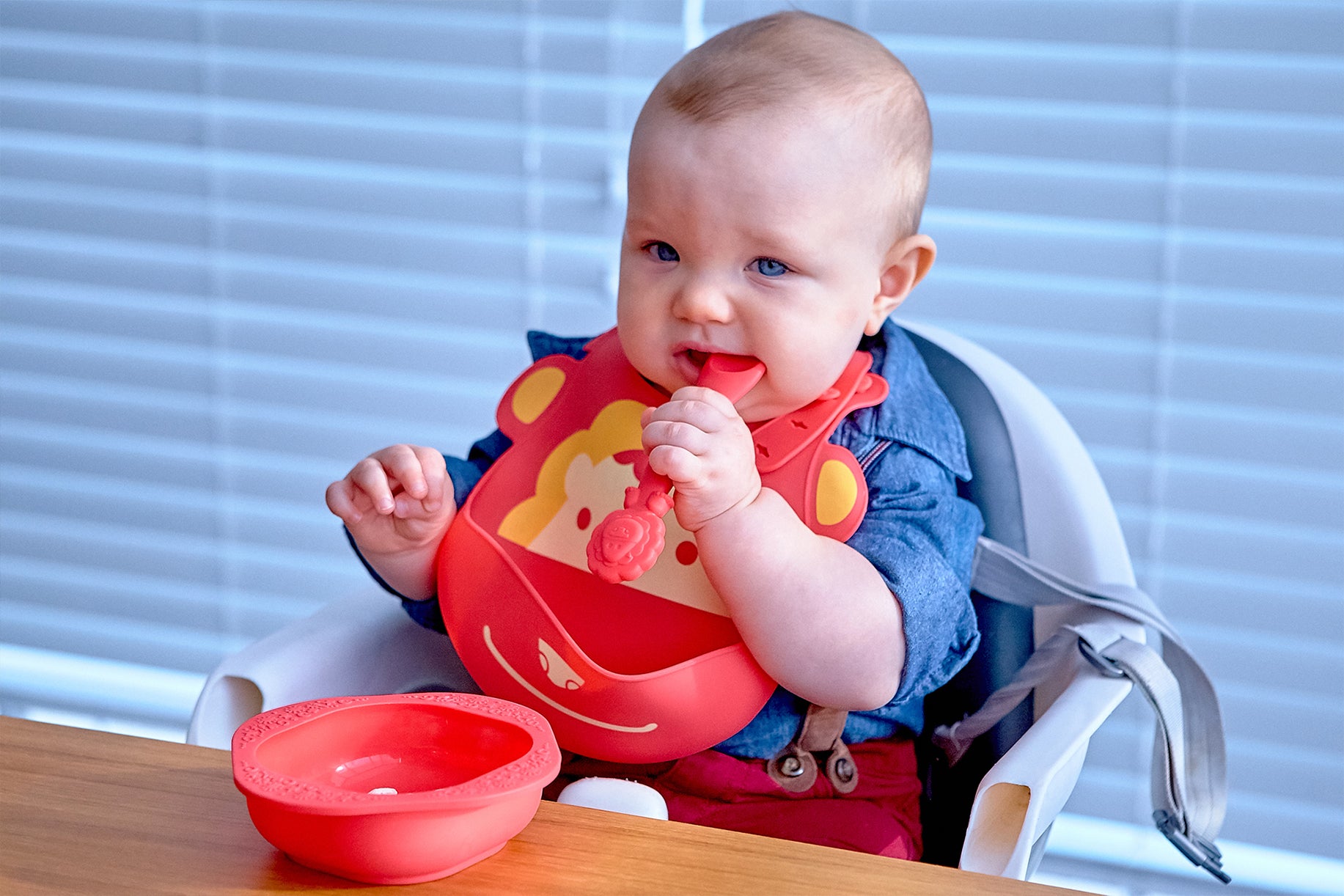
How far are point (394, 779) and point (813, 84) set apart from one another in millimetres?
537

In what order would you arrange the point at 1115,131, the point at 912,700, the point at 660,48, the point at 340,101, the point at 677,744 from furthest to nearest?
the point at 340,101 → the point at 660,48 → the point at 1115,131 → the point at 912,700 → the point at 677,744

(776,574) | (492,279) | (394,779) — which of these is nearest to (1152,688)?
(776,574)

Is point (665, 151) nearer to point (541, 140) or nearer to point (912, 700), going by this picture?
point (912, 700)

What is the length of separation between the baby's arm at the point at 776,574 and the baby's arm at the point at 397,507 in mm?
210

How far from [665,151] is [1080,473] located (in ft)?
1.42

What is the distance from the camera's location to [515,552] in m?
0.95

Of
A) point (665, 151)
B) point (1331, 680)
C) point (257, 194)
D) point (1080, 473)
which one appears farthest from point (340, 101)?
point (1331, 680)

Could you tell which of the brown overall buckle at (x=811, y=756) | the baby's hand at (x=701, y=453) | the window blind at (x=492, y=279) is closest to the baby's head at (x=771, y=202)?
the baby's hand at (x=701, y=453)

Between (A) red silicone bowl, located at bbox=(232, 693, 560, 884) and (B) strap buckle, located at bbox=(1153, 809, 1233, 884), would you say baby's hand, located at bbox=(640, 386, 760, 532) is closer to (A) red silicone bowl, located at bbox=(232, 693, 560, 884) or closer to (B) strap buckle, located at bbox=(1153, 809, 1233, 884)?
(A) red silicone bowl, located at bbox=(232, 693, 560, 884)

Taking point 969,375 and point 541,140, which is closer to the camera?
point 969,375

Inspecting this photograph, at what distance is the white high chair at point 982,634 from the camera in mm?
909

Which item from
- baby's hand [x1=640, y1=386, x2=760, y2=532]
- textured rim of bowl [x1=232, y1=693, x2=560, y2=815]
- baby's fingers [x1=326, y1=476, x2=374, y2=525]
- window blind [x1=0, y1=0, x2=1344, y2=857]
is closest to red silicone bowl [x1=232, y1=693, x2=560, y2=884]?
textured rim of bowl [x1=232, y1=693, x2=560, y2=815]

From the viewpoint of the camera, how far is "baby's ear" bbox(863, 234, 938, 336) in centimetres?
96

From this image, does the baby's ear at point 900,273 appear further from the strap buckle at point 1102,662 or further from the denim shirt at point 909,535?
the strap buckle at point 1102,662
